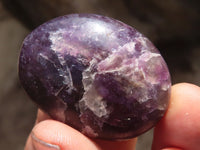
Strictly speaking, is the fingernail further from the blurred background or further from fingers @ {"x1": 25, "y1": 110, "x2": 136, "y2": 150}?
the blurred background

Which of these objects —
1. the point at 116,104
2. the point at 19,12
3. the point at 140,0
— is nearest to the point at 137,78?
the point at 116,104

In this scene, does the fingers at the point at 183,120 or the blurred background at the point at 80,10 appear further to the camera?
the blurred background at the point at 80,10

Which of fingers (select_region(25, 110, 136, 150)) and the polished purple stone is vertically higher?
the polished purple stone

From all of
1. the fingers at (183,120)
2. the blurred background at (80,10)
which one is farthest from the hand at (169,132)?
the blurred background at (80,10)

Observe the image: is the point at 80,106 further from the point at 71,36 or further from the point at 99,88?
the point at 71,36

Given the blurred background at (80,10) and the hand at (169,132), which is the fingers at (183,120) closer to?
the hand at (169,132)

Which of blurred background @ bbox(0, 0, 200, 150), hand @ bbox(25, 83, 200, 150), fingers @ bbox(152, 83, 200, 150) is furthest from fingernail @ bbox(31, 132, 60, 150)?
blurred background @ bbox(0, 0, 200, 150)
